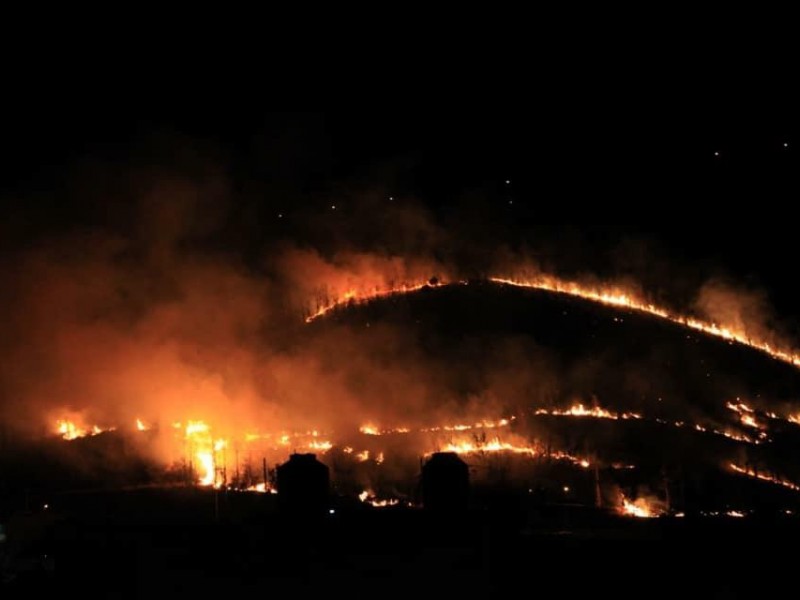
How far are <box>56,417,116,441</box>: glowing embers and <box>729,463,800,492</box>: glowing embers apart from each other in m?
19.3

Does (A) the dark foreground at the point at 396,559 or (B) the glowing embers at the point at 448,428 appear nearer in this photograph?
(A) the dark foreground at the point at 396,559

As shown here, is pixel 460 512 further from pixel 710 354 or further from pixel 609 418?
pixel 710 354

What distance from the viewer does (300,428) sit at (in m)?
27.0

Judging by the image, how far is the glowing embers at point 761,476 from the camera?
22.3 metres

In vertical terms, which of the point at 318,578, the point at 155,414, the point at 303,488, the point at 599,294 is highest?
the point at 599,294

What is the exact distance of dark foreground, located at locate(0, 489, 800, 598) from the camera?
307 inches

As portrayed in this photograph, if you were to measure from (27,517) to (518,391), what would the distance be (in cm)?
1874

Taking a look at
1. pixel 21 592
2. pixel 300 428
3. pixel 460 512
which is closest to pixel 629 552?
pixel 460 512

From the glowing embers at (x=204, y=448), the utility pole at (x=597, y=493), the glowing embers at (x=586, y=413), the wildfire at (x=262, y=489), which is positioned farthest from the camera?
the glowing embers at (x=586, y=413)

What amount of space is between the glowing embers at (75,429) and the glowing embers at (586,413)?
47.2 feet

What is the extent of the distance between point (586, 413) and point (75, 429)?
56.1ft

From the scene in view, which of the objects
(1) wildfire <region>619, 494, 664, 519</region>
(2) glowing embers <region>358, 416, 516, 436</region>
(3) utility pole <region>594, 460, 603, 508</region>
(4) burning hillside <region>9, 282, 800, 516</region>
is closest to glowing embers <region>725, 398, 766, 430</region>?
(4) burning hillside <region>9, 282, 800, 516</region>

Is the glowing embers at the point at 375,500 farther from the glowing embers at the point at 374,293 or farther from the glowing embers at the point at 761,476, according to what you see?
the glowing embers at the point at 374,293

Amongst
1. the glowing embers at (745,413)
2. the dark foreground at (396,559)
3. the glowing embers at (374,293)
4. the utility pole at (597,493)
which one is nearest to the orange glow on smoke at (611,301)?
the glowing embers at (374,293)
